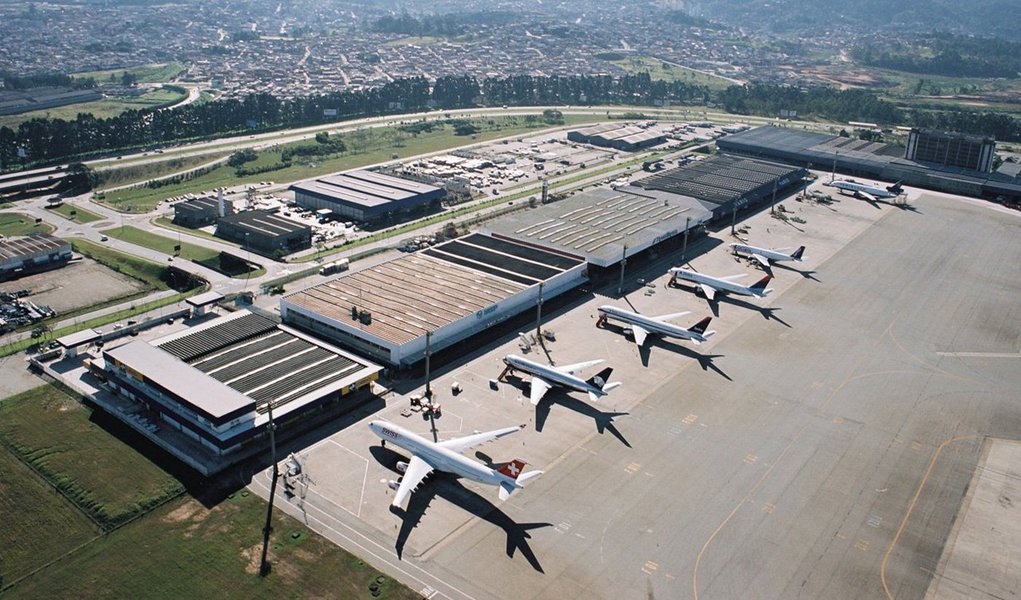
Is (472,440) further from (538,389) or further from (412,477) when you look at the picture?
(538,389)

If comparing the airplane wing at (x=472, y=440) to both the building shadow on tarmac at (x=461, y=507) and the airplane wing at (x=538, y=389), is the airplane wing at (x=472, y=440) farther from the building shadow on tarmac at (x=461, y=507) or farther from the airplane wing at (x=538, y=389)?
the airplane wing at (x=538, y=389)

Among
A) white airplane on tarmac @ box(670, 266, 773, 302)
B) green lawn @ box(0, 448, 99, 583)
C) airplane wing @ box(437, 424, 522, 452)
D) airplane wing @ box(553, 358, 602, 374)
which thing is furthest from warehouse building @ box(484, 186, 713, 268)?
green lawn @ box(0, 448, 99, 583)

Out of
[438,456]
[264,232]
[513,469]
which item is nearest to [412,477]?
[438,456]

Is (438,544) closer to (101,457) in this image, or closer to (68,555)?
(68,555)

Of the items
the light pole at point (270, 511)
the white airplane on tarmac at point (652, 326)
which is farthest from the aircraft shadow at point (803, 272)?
the light pole at point (270, 511)

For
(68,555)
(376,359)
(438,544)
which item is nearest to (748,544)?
(438,544)

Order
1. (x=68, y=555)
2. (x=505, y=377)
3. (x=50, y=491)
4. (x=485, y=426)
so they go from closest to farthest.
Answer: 1. (x=68, y=555)
2. (x=50, y=491)
3. (x=485, y=426)
4. (x=505, y=377)

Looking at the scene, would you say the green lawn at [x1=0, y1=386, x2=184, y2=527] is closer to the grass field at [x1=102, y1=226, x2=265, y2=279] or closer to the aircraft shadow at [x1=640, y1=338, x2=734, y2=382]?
the grass field at [x1=102, y1=226, x2=265, y2=279]
